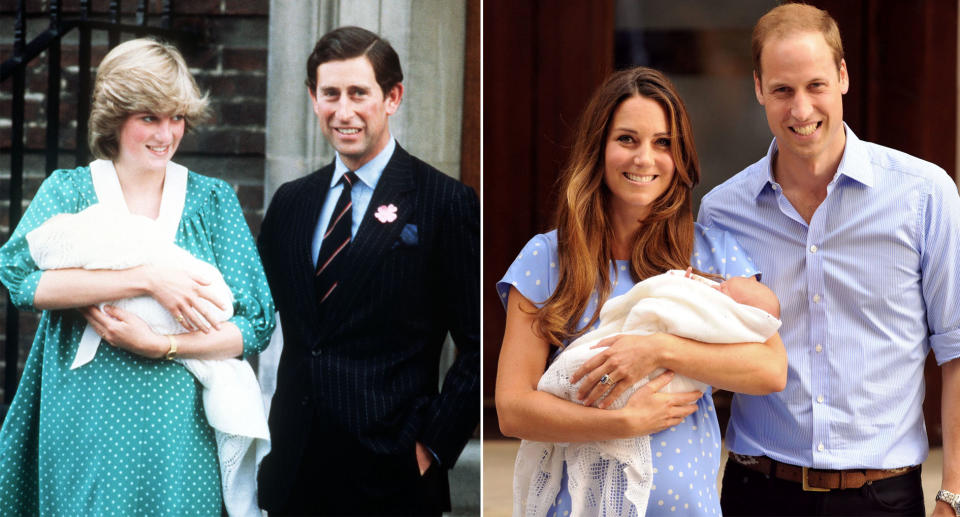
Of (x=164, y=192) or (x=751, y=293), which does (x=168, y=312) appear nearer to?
(x=164, y=192)

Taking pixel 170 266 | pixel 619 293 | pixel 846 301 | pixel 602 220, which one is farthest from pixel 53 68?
pixel 846 301

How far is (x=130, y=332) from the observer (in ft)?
9.41

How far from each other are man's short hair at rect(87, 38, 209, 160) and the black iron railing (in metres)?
0.03

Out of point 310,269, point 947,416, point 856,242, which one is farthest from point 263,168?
point 947,416

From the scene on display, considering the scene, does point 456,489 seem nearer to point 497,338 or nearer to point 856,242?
point 856,242

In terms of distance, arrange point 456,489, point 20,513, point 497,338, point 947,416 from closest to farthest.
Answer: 1. point 947,416
2. point 20,513
3. point 456,489
4. point 497,338

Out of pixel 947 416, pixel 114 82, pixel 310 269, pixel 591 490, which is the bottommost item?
pixel 591 490

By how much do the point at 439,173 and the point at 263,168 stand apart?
51 centimetres

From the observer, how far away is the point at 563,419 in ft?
7.73

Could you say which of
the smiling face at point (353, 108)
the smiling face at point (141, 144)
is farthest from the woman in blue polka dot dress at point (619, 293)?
the smiling face at point (141, 144)

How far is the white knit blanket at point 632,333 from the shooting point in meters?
2.33

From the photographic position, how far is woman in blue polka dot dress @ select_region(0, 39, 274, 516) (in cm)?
288

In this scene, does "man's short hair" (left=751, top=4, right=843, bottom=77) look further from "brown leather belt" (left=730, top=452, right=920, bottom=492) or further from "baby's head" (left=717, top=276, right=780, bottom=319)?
"brown leather belt" (left=730, top=452, right=920, bottom=492)

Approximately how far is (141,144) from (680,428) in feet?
5.47
